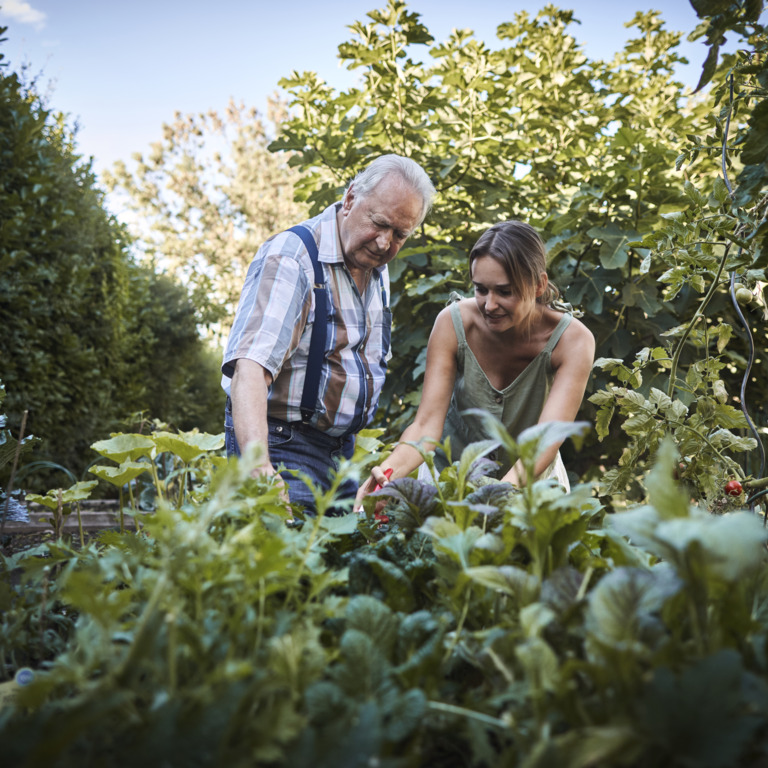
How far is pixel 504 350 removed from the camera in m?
2.50

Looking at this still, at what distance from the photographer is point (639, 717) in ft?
1.39

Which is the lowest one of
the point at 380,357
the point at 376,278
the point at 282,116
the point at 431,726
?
the point at 431,726

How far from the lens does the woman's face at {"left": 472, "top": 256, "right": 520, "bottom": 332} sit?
2.22m

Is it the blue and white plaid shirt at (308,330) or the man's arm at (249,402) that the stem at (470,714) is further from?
the blue and white plaid shirt at (308,330)

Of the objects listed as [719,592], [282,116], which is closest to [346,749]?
[719,592]

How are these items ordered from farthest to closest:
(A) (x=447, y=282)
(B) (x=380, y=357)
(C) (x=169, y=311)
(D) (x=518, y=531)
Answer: (C) (x=169, y=311) → (A) (x=447, y=282) → (B) (x=380, y=357) → (D) (x=518, y=531)

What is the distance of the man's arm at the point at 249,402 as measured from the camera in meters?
1.72

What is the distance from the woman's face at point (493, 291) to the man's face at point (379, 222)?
303 mm

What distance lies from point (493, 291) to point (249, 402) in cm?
100

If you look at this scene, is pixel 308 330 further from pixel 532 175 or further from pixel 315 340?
pixel 532 175

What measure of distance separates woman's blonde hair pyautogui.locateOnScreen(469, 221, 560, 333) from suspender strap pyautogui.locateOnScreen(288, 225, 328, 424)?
587 mm

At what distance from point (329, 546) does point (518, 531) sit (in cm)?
32

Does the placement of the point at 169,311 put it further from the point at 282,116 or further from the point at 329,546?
the point at 282,116

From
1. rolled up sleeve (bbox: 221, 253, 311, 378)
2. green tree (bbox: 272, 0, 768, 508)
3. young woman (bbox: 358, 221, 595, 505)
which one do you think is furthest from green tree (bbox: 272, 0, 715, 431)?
rolled up sleeve (bbox: 221, 253, 311, 378)
